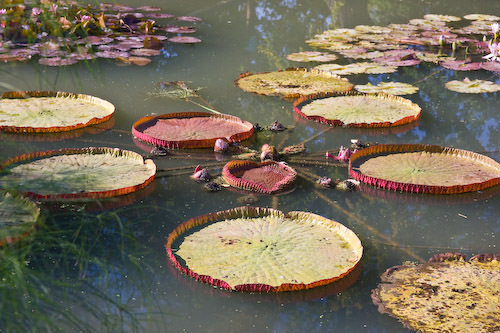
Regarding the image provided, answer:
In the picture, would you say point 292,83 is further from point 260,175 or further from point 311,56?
point 260,175

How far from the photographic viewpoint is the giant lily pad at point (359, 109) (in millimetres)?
3758

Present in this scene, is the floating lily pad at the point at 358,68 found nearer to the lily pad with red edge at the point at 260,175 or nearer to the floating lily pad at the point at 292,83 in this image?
the floating lily pad at the point at 292,83

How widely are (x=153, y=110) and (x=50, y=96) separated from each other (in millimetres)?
649

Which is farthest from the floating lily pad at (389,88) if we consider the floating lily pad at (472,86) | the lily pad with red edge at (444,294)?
the lily pad with red edge at (444,294)

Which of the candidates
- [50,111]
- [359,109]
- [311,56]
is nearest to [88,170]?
[50,111]

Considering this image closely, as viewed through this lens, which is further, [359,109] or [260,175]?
[359,109]

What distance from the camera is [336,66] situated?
16.2 feet

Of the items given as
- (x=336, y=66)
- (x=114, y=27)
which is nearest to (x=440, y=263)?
(x=336, y=66)

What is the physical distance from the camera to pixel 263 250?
7.66ft

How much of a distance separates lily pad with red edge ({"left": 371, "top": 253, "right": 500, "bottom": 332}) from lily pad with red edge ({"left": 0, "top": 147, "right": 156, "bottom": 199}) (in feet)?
3.99

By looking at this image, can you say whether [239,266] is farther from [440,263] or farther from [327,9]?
[327,9]

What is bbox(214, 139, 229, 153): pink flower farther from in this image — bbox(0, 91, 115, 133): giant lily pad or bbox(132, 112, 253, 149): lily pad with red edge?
bbox(0, 91, 115, 133): giant lily pad

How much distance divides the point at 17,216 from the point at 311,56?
3.38 metres

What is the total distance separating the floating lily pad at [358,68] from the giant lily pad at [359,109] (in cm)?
70
